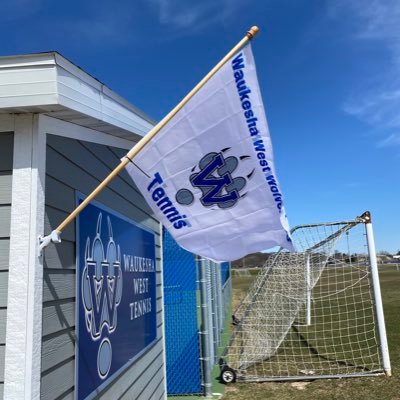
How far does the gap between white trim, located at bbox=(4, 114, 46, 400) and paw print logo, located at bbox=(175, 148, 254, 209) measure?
88 centimetres

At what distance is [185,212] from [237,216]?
34 cm

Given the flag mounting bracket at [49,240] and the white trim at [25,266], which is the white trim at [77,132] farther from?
the flag mounting bracket at [49,240]

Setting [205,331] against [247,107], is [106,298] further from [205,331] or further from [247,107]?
[205,331]

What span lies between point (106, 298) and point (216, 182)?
1.26 meters

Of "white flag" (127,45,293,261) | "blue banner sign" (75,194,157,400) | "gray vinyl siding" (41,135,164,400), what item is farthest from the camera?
"blue banner sign" (75,194,157,400)

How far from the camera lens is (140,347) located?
4.52 m

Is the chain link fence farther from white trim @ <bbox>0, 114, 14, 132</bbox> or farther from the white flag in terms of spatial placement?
white trim @ <bbox>0, 114, 14, 132</bbox>

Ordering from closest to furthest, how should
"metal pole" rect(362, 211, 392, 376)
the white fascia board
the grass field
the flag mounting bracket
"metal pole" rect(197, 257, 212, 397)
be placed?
the white fascia board → the flag mounting bracket → the grass field → "metal pole" rect(197, 257, 212, 397) → "metal pole" rect(362, 211, 392, 376)

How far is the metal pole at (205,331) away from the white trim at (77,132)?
3.33 metres

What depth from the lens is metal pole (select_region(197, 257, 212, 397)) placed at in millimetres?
6875

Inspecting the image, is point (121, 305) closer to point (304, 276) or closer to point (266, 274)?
point (266, 274)

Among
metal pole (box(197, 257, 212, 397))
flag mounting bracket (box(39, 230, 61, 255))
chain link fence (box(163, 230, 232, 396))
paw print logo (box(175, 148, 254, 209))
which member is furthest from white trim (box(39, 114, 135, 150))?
metal pole (box(197, 257, 212, 397))

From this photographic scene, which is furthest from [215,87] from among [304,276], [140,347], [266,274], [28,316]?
[304,276]

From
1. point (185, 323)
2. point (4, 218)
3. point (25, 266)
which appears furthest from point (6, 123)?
point (185, 323)
